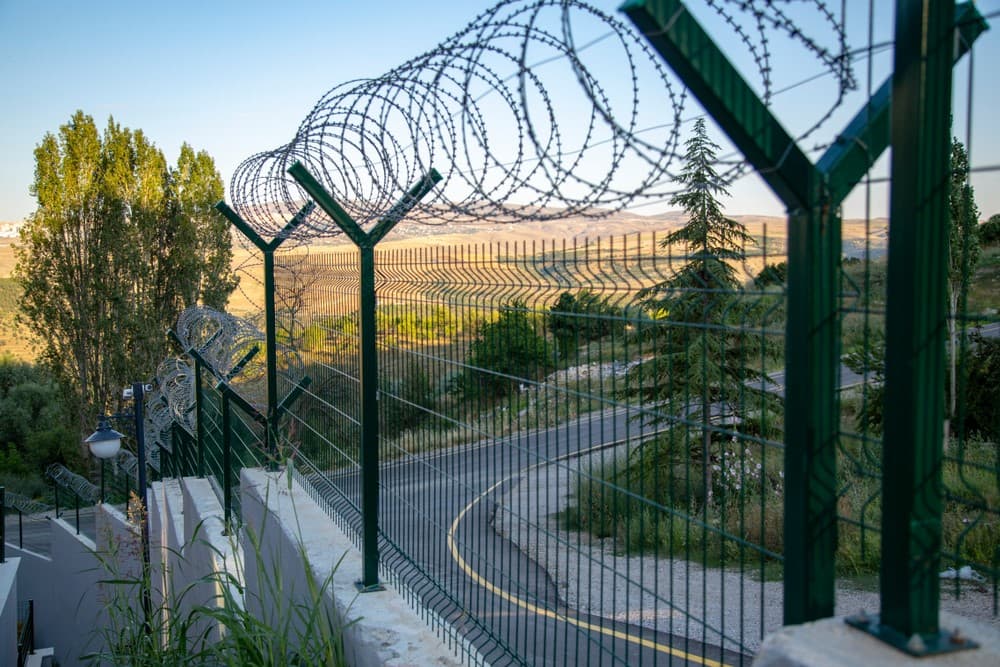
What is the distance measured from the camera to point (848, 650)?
5.71ft

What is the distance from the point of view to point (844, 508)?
9086 millimetres

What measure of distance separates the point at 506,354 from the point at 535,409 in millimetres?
264

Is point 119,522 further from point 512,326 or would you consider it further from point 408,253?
point 512,326

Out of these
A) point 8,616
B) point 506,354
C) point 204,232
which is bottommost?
point 8,616

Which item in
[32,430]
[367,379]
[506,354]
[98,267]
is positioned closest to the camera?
[506,354]

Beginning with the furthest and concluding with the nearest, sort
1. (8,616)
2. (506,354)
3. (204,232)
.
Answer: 1. (204,232)
2. (8,616)
3. (506,354)

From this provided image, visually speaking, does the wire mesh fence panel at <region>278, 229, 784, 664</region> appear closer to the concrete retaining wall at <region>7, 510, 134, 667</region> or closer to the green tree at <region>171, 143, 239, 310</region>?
the concrete retaining wall at <region>7, 510, 134, 667</region>

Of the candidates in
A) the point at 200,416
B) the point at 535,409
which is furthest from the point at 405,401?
the point at 200,416

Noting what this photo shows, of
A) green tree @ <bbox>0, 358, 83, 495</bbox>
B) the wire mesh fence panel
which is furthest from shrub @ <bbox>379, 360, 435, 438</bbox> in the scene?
green tree @ <bbox>0, 358, 83, 495</bbox>

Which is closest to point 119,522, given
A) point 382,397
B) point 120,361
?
point 382,397

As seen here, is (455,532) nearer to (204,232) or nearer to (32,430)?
(204,232)

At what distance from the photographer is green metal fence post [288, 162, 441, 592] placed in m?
4.21

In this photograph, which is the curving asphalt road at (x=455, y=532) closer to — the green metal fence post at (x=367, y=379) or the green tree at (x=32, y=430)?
the green metal fence post at (x=367, y=379)

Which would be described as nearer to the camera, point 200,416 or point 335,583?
point 335,583
